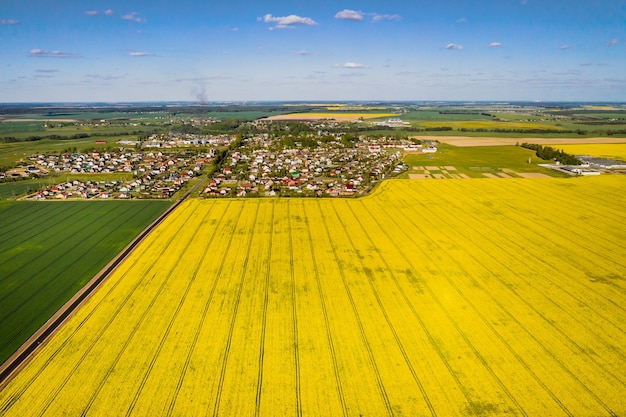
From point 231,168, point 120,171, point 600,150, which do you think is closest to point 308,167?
point 231,168

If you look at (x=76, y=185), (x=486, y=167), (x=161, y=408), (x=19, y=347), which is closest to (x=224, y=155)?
(x=76, y=185)

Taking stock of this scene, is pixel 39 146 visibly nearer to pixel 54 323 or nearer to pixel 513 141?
pixel 54 323

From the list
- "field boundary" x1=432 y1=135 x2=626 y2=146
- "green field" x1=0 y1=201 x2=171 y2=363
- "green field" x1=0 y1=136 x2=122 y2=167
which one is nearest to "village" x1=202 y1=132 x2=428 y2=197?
"green field" x1=0 y1=201 x2=171 y2=363

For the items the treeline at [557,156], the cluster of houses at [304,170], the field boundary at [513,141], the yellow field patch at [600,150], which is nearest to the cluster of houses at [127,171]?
the cluster of houses at [304,170]

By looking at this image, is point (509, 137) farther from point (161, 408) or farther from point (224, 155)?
point (161, 408)

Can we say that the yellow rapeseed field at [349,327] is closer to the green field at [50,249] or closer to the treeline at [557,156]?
the green field at [50,249]

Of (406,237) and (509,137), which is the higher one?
→ (509,137)
